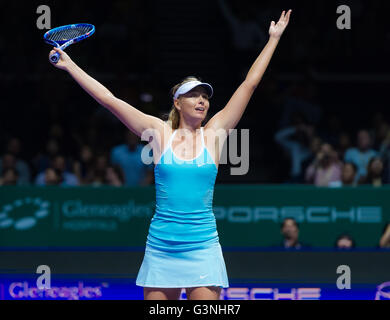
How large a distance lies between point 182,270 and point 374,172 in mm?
5582

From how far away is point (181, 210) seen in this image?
4168 mm

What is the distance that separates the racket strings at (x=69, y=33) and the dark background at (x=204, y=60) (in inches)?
253

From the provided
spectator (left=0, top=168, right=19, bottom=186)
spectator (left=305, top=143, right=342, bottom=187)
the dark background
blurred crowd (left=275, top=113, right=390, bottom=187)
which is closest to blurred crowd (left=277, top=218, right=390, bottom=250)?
blurred crowd (left=275, top=113, right=390, bottom=187)

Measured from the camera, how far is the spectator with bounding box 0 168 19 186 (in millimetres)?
9406

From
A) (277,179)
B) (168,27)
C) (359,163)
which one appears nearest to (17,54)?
(168,27)

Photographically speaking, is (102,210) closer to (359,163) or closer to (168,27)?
(359,163)

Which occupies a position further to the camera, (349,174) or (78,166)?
(78,166)

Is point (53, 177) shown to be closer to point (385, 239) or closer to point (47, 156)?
point (47, 156)

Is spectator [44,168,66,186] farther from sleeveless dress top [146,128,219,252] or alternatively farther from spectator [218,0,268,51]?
sleeveless dress top [146,128,219,252]

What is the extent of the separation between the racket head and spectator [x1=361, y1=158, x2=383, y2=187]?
532cm

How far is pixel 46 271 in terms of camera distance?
6844 millimetres

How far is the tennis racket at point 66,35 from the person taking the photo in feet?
15.0

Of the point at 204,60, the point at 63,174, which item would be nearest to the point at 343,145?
the point at 204,60

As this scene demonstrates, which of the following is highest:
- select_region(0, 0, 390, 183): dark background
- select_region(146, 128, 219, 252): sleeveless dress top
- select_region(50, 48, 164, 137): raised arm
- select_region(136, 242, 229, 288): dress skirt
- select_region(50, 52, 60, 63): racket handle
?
select_region(0, 0, 390, 183): dark background
